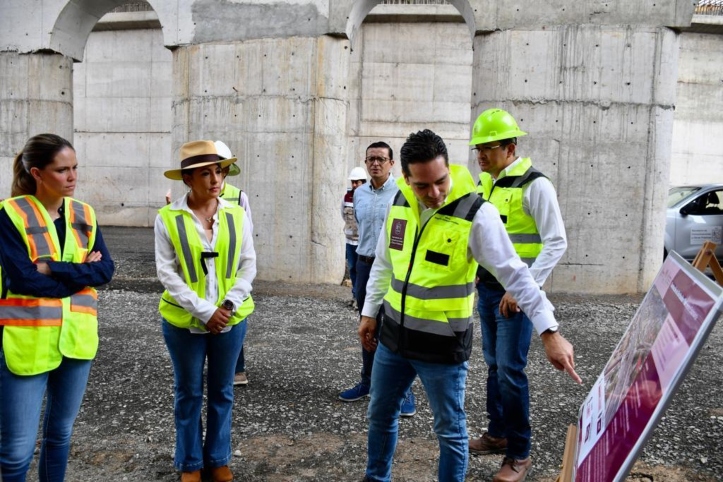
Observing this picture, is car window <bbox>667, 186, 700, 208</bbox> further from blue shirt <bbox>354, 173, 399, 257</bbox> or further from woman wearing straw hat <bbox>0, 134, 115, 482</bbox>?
woman wearing straw hat <bbox>0, 134, 115, 482</bbox>

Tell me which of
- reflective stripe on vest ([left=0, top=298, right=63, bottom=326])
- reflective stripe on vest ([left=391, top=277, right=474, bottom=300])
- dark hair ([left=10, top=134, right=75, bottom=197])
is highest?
dark hair ([left=10, top=134, right=75, bottom=197])

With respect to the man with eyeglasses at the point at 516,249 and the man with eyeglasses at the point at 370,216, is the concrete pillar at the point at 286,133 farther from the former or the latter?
the man with eyeglasses at the point at 516,249

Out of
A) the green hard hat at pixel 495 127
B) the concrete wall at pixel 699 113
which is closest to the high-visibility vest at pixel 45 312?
the green hard hat at pixel 495 127

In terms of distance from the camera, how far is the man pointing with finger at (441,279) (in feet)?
8.48

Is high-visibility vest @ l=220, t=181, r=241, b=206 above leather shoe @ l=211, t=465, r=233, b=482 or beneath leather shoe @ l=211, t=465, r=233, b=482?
above

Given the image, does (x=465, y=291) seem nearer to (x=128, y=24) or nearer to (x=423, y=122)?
(x=423, y=122)

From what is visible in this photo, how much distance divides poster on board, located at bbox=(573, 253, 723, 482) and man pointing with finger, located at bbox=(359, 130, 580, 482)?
470mm

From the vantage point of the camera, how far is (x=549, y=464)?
372cm

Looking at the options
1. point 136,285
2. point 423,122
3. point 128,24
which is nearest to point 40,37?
point 136,285

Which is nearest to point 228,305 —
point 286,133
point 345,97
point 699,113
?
point 286,133

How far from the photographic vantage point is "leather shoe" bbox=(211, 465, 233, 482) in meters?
3.42

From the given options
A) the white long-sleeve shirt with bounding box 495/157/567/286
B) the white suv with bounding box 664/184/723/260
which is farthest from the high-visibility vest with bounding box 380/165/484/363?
the white suv with bounding box 664/184/723/260

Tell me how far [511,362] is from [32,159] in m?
2.56

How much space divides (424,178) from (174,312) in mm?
1522
